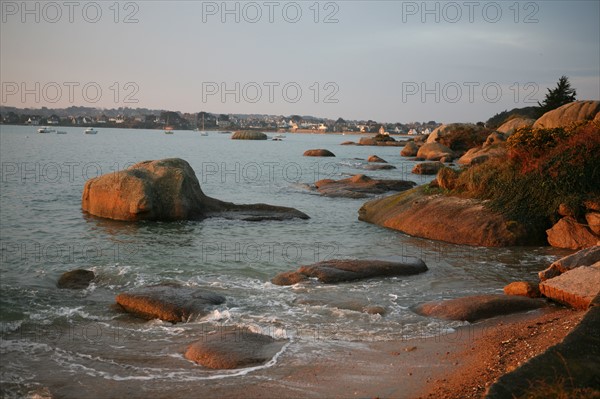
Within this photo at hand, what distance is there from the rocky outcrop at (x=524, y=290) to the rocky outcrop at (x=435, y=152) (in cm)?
4685

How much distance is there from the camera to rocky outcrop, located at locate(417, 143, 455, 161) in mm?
60162

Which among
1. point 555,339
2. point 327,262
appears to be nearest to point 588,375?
point 555,339

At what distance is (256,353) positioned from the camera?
9172mm

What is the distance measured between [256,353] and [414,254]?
8.72m

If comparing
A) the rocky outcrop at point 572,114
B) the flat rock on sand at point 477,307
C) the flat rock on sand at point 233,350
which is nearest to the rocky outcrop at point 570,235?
the flat rock on sand at point 477,307

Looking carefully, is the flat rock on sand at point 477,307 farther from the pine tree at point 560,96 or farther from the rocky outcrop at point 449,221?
the pine tree at point 560,96

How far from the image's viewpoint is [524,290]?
1202 centimetres

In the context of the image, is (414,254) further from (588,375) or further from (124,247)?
(588,375)

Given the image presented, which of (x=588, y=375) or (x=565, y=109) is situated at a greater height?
(x=565, y=109)

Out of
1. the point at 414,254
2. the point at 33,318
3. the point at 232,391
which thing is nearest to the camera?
the point at 232,391

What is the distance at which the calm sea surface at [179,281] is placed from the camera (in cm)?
895

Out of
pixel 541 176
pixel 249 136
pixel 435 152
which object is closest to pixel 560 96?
pixel 435 152

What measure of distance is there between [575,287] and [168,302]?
25.4ft

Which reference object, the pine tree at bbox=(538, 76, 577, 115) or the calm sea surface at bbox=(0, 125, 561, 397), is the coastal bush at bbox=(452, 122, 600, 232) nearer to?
the calm sea surface at bbox=(0, 125, 561, 397)
